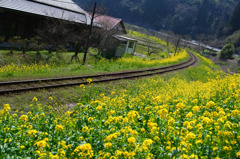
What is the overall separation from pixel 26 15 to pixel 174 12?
143 m

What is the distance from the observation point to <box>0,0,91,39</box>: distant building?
1862 cm

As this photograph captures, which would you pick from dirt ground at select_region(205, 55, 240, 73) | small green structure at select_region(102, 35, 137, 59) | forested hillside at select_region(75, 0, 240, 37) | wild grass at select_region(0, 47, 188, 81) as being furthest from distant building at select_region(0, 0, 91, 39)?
forested hillside at select_region(75, 0, 240, 37)

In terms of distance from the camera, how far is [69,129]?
4.93m

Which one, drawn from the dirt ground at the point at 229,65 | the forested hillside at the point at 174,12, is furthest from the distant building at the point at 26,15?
the forested hillside at the point at 174,12

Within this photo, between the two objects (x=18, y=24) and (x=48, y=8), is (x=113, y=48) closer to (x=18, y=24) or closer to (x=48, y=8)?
(x=48, y=8)

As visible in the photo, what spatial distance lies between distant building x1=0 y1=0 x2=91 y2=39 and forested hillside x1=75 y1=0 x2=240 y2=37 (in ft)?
363

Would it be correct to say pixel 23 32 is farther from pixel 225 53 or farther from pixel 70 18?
pixel 225 53

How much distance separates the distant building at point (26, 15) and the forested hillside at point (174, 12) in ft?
363

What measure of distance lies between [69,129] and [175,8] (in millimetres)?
160907

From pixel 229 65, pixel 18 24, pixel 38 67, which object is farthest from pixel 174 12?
pixel 38 67

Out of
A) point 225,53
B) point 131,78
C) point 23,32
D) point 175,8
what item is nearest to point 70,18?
point 23,32

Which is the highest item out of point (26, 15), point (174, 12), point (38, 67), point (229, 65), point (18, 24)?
point (174, 12)

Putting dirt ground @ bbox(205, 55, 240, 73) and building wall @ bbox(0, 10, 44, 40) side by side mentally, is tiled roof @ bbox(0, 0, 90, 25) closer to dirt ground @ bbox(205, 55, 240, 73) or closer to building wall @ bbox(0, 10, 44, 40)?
building wall @ bbox(0, 10, 44, 40)

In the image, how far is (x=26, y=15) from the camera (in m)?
20.6
